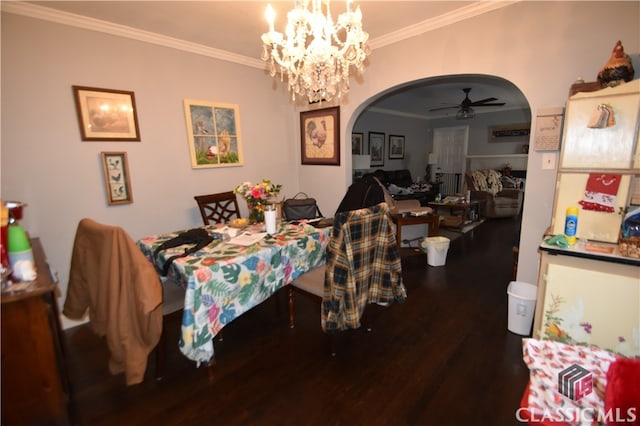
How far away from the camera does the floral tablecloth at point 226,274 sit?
1526mm

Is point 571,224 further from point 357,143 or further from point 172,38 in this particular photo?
point 357,143

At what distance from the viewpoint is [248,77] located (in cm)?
335

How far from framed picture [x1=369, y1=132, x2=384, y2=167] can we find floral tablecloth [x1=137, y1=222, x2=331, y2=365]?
195 inches

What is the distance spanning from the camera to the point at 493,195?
5.59 m

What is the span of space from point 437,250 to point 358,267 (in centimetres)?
197

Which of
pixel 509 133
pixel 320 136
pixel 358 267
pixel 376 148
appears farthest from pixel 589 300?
pixel 509 133

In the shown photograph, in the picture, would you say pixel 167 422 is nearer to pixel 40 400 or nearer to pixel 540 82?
pixel 40 400

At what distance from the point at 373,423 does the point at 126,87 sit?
313cm

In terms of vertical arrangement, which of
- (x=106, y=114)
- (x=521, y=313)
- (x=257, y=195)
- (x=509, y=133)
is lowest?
(x=521, y=313)

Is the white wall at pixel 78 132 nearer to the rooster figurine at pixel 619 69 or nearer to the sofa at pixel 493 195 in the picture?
the rooster figurine at pixel 619 69

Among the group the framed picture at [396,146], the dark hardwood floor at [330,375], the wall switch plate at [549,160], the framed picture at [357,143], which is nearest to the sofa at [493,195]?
the framed picture at [396,146]

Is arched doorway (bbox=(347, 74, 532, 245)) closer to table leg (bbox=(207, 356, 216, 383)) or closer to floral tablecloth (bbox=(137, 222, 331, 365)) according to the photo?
floral tablecloth (bbox=(137, 222, 331, 365))

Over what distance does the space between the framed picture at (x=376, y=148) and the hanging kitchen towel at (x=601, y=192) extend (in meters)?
5.13

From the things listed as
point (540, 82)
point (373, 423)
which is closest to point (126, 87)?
point (373, 423)
